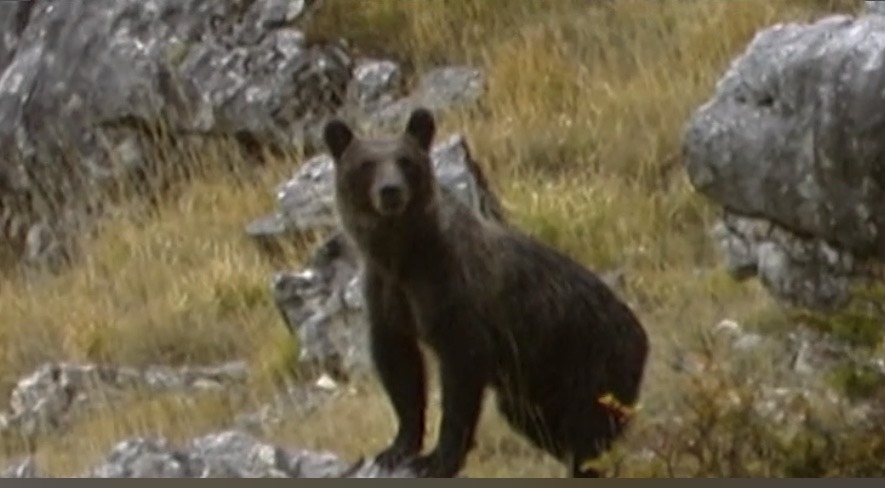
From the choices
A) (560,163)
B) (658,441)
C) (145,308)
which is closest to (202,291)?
(145,308)

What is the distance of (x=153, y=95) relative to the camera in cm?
1756

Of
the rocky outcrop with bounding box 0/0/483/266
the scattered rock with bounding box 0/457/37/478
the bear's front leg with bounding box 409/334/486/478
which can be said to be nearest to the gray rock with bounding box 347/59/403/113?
the rocky outcrop with bounding box 0/0/483/266

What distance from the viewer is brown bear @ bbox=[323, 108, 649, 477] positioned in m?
10.1

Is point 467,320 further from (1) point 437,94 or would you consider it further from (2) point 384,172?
(1) point 437,94

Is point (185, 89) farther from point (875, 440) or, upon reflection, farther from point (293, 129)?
point (875, 440)

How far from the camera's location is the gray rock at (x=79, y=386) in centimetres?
1371

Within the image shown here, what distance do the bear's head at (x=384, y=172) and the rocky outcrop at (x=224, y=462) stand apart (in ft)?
3.12

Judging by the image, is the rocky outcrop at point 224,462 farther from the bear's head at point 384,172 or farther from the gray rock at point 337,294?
the gray rock at point 337,294

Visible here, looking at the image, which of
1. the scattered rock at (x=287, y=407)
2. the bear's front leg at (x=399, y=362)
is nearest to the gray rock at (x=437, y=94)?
the scattered rock at (x=287, y=407)

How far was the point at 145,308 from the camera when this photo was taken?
50.9 feet

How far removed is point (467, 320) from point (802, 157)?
1742mm

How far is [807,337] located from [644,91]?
5.51 m

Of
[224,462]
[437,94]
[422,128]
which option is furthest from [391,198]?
[437,94]

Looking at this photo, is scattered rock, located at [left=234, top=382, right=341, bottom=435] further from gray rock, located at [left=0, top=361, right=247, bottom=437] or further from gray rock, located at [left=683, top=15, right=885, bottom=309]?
gray rock, located at [left=683, top=15, right=885, bottom=309]
